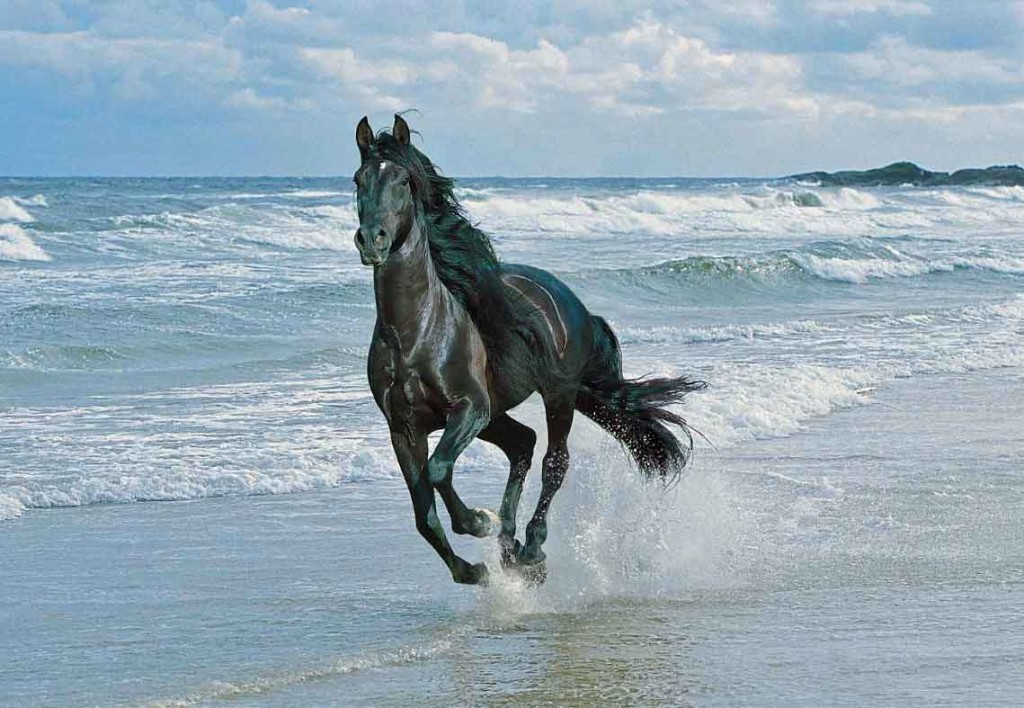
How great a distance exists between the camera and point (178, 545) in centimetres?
735

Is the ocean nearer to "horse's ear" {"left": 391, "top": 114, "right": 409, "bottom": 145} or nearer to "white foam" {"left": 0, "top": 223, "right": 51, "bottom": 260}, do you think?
"horse's ear" {"left": 391, "top": 114, "right": 409, "bottom": 145}

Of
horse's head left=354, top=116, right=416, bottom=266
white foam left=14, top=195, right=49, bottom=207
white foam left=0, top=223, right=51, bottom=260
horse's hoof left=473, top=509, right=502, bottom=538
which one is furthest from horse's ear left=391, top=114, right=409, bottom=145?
white foam left=14, top=195, right=49, bottom=207

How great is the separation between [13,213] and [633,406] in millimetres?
32864

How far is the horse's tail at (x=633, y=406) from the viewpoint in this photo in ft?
23.9

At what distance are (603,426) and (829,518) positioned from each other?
4.21 ft

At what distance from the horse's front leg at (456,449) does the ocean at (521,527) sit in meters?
0.40

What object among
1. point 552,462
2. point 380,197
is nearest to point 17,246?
point 552,462

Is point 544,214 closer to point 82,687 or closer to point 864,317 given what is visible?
point 864,317

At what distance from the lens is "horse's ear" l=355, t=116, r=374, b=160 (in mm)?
5531

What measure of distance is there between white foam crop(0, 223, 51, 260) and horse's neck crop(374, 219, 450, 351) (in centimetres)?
2548

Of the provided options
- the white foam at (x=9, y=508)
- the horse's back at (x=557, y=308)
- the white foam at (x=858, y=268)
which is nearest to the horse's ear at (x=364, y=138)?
the horse's back at (x=557, y=308)

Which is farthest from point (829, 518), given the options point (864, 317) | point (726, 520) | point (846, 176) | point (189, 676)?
point (846, 176)

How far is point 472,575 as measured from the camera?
6105 millimetres

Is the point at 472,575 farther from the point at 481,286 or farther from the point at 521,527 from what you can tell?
the point at 521,527
